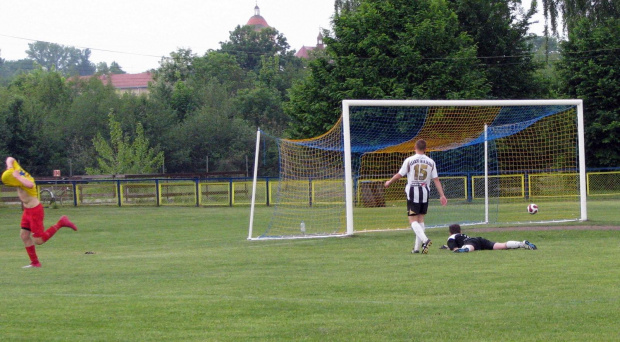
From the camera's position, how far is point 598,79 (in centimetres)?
3862

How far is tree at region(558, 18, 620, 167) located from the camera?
3803cm

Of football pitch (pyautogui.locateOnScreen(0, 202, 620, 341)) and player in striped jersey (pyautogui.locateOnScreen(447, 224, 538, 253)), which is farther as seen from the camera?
player in striped jersey (pyautogui.locateOnScreen(447, 224, 538, 253))

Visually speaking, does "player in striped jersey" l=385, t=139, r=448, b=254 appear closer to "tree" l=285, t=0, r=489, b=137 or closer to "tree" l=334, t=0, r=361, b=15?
"tree" l=285, t=0, r=489, b=137

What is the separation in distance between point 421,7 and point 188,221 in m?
19.0

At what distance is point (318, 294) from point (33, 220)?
595 cm

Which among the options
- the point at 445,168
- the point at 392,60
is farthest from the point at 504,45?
the point at 445,168

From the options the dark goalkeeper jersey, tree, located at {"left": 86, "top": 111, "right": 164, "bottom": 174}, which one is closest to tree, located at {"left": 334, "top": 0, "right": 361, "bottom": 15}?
tree, located at {"left": 86, "top": 111, "right": 164, "bottom": 174}

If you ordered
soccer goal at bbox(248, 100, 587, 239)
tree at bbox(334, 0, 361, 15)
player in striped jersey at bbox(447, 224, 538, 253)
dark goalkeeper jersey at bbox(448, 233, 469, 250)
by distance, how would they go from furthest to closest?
tree at bbox(334, 0, 361, 15) → soccer goal at bbox(248, 100, 587, 239) → dark goalkeeper jersey at bbox(448, 233, 469, 250) → player in striped jersey at bbox(447, 224, 538, 253)

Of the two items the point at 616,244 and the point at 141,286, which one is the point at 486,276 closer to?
the point at 141,286

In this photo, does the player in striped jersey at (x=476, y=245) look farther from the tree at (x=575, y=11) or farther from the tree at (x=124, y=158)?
the tree at (x=124, y=158)

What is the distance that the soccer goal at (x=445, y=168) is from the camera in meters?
22.5

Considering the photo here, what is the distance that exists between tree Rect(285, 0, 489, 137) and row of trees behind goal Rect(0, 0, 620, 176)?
6 centimetres

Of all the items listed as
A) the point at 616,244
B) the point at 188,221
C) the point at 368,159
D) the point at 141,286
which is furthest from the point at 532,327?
the point at 368,159

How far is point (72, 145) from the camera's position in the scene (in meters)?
56.6
